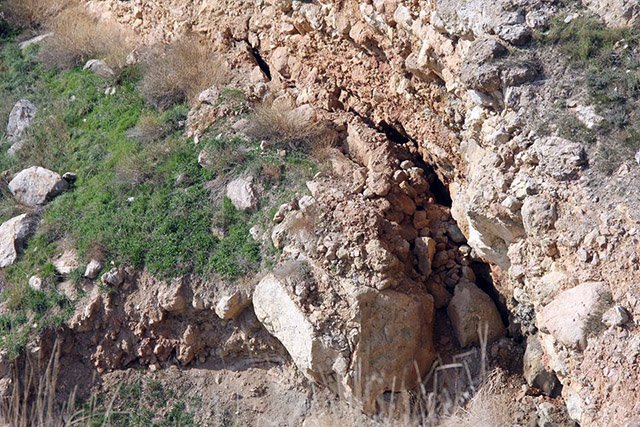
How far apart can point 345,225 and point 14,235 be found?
3406mm

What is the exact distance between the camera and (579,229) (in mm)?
5332

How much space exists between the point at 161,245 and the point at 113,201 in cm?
92

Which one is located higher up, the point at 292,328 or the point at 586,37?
A: the point at 586,37

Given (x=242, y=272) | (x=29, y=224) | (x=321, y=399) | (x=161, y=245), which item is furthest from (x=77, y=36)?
(x=321, y=399)

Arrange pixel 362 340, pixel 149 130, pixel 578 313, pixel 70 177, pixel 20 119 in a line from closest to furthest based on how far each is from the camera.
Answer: pixel 578 313 → pixel 362 340 → pixel 149 130 → pixel 70 177 → pixel 20 119

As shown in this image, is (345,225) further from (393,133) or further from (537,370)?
(537,370)

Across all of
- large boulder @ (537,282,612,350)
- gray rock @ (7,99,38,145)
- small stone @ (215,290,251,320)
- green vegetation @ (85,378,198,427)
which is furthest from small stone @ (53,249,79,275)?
large boulder @ (537,282,612,350)

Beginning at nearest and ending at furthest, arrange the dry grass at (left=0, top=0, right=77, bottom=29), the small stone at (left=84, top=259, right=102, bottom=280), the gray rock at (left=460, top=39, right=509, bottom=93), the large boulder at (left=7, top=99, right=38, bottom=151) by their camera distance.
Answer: the gray rock at (left=460, top=39, right=509, bottom=93) → the small stone at (left=84, top=259, right=102, bottom=280) → the large boulder at (left=7, top=99, right=38, bottom=151) → the dry grass at (left=0, top=0, right=77, bottom=29)

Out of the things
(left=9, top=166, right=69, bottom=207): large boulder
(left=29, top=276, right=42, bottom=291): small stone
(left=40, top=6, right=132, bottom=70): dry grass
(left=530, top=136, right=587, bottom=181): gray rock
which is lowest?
(left=29, top=276, right=42, bottom=291): small stone

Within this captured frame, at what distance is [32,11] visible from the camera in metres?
11.6

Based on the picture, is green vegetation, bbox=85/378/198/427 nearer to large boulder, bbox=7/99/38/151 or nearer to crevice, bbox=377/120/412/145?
crevice, bbox=377/120/412/145

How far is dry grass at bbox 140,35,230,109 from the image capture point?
896 centimetres

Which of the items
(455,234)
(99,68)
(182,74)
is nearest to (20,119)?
(99,68)

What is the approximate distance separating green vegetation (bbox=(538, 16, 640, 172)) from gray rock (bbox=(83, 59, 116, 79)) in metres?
5.47
